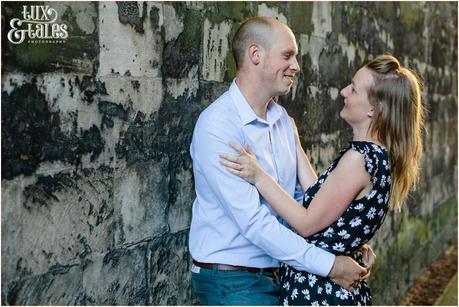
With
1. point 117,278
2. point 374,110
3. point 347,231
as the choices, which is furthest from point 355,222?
point 117,278

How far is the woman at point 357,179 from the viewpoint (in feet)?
8.32

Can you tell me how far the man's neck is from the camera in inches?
105

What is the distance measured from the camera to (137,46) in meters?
2.59

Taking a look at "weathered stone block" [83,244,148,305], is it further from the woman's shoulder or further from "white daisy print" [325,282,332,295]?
the woman's shoulder

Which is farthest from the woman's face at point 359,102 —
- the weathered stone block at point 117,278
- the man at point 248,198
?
the weathered stone block at point 117,278

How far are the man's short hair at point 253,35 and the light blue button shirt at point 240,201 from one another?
156 mm

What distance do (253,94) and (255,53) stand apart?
16cm

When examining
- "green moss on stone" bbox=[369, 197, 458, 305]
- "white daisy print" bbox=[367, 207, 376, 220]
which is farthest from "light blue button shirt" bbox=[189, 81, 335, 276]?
"green moss on stone" bbox=[369, 197, 458, 305]

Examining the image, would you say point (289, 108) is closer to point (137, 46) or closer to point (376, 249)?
point (137, 46)

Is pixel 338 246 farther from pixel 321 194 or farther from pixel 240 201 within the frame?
pixel 240 201

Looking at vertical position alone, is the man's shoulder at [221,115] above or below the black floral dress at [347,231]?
above

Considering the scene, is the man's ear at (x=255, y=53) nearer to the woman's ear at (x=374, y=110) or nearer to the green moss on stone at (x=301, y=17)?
the woman's ear at (x=374, y=110)

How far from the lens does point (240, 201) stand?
2434 mm

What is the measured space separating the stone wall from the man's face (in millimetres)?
392
